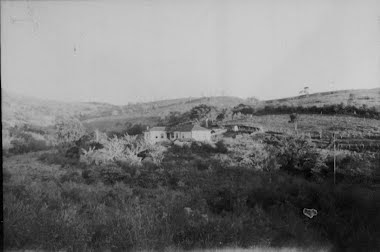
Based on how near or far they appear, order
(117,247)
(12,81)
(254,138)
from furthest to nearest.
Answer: (254,138) < (12,81) < (117,247)

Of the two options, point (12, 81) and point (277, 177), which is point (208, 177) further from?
point (12, 81)

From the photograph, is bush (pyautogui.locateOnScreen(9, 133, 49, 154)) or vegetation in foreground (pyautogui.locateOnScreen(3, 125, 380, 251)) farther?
bush (pyautogui.locateOnScreen(9, 133, 49, 154))

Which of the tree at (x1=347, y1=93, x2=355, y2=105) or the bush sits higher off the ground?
the tree at (x1=347, y1=93, x2=355, y2=105)

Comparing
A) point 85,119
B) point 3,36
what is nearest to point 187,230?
point 85,119

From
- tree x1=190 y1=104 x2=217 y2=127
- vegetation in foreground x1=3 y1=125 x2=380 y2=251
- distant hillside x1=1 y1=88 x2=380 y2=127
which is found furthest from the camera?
tree x1=190 y1=104 x2=217 y2=127

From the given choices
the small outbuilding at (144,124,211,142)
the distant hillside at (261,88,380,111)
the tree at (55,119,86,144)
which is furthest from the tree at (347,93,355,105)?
the tree at (55,119,86,144)

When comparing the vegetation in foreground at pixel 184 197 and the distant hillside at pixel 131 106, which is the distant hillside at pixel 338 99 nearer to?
the distant hillside at pixel 131 106

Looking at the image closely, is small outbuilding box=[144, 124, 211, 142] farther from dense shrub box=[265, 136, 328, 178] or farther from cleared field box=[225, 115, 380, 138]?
dense shrub box=[265, 136, 328, 178]
